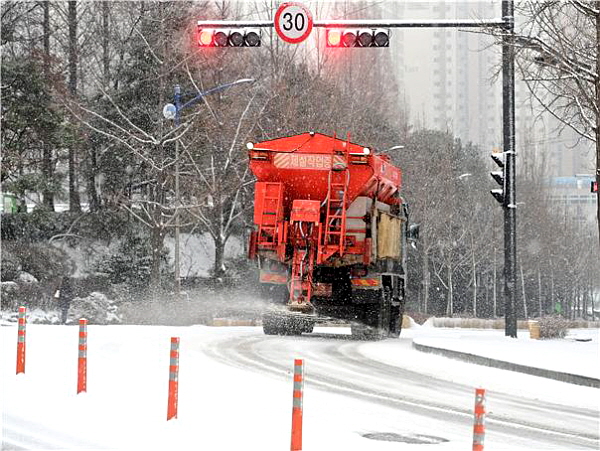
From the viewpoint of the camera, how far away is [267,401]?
527 inches

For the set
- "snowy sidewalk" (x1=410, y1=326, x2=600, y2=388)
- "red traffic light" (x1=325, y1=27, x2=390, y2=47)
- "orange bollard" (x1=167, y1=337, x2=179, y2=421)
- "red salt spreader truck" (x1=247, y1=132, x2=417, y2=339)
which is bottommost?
"snowy sidewalk" (x1=410, y1=326, x2=600, y2=388)

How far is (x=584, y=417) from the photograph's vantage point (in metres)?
13.3

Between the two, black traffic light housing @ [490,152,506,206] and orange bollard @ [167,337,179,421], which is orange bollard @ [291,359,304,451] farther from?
black traffic light housing @ [490,152,506,206]

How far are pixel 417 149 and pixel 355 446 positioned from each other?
54.3 m

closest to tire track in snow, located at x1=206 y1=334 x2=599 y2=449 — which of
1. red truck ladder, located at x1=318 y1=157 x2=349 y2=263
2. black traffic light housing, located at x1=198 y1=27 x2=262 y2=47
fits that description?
red truck ladder, located at x1=318 y1=157 x2=349 y2=263

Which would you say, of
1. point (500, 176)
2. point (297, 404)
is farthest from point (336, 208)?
point (297, 404)

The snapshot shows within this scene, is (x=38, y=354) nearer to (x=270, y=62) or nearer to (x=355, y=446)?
(x=355, y=446)

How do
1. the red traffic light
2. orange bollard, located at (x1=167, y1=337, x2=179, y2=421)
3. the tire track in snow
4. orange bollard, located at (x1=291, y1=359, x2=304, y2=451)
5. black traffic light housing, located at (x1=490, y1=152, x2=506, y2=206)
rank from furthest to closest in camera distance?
black traffic light housing, located at (x1=490, y1=152, x2=506, y2=206)
the red traffic light
the tire track in snow
orange bollard, located at (x1=167, y1=337, x2=179, y2=421)
orange bollard, located at (x1=291, y1=359, x2=304, y2=451)

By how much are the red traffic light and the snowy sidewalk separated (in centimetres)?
600

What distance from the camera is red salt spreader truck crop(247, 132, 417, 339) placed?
76.4 ft

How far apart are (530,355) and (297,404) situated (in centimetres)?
1171

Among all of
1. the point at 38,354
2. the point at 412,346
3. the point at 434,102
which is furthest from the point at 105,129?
the point at 434,102

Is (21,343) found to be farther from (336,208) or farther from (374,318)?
(374,318)

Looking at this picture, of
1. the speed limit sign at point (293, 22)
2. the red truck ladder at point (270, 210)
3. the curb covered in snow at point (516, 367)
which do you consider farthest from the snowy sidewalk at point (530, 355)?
the speed limit sign at point (293, 22)
